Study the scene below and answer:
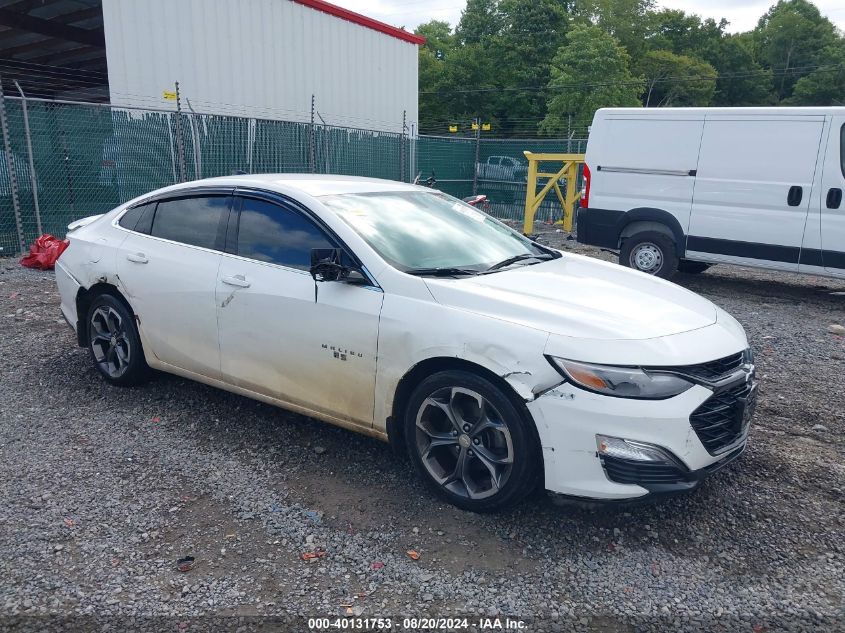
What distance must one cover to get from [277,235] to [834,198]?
6.61m

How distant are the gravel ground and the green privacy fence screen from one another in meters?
6.78

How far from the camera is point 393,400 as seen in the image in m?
3.34

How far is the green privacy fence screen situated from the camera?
10.1 metres

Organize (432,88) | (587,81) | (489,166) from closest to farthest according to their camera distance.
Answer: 1. (489,166)
2. (587,81)
3. (432,88)

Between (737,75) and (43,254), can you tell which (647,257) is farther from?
(737,75)

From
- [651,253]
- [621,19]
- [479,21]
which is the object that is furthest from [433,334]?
[621,19]

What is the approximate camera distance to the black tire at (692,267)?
32.8 ft

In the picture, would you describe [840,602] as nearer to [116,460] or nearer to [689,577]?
[689,577]

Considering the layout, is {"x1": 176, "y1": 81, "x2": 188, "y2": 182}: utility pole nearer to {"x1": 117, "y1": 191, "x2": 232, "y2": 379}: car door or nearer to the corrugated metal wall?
the corrugated metal wall

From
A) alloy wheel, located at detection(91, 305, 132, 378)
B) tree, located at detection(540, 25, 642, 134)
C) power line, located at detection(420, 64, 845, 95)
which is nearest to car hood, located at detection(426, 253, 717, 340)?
alloy wheel, located at detection(91, 305, 132, 378)

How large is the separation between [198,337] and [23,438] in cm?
119

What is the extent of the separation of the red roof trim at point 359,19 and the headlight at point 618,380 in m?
16.4

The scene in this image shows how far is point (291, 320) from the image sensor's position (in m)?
3.63

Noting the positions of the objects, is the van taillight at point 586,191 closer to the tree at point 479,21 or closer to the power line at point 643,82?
the power line at point 643,82
